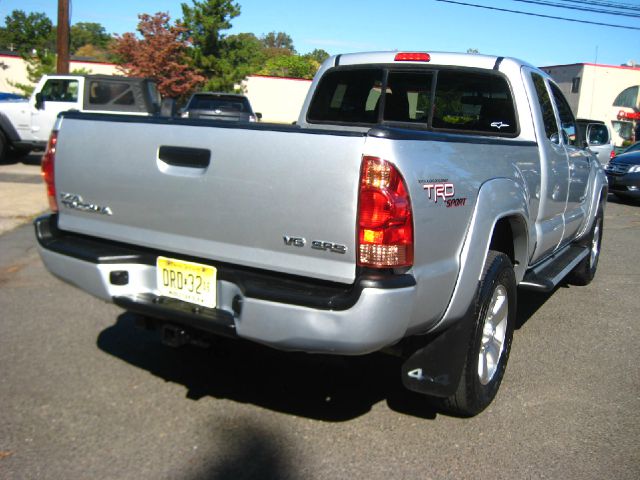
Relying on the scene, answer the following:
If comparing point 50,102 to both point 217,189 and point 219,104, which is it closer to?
point 219,104

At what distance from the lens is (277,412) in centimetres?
354

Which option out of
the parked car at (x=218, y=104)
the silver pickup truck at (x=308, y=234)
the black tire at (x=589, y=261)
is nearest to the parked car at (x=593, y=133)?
the black tire at (x=589, y=261)

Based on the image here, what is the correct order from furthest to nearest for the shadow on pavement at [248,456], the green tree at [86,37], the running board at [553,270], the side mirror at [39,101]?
1. the green tree at [86,37]
2. the side mirror at [39,101]
3. the running board at [553,270]
4. the shadow on pavement at [248,456]

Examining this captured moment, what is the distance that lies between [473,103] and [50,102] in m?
12.4

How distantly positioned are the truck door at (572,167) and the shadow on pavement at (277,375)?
209 centimetres

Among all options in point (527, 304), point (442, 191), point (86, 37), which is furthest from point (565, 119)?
point (86, 37)

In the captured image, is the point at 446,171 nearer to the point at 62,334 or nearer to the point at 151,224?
the point at 151,224

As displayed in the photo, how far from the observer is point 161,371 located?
4039 millimetres

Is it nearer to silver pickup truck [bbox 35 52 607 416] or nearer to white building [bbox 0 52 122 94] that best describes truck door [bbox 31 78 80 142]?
silver pickup truck [bbox 35 52 607 416]

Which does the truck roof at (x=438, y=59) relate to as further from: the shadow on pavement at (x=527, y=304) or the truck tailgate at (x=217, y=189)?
the truck tailgate at (x=217, y=189)

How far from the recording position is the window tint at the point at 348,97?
508cm

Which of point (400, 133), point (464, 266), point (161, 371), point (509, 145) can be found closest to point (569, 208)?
point (509, 145)

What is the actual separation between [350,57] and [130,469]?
3601 millimetres

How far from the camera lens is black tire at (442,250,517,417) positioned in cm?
330
